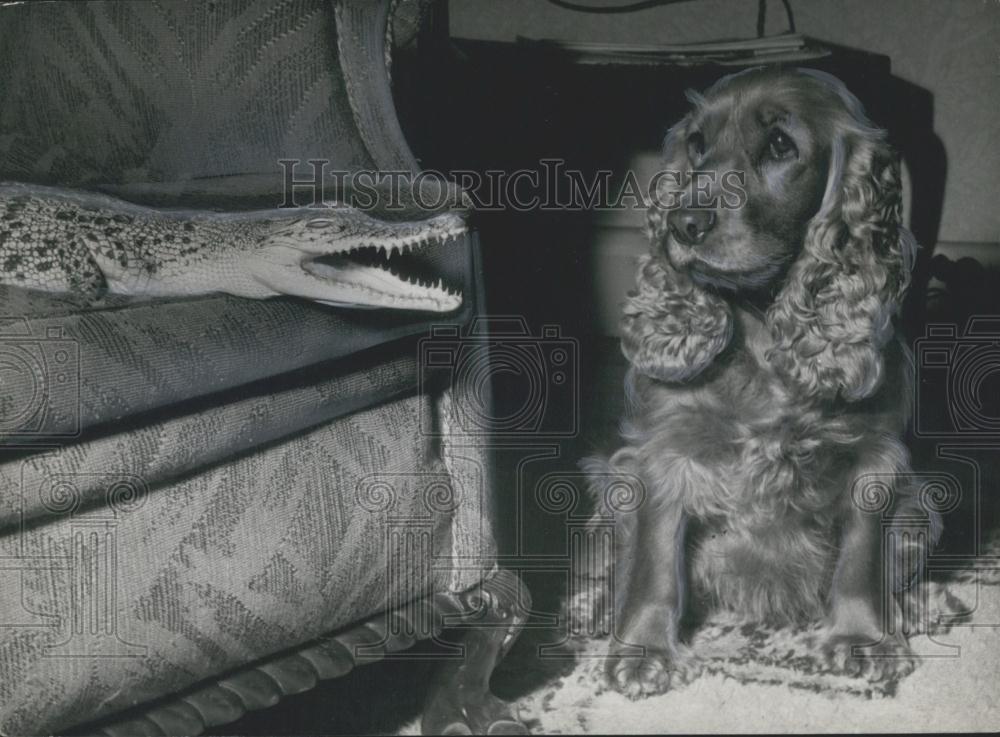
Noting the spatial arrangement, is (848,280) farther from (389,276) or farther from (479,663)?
(479,663)

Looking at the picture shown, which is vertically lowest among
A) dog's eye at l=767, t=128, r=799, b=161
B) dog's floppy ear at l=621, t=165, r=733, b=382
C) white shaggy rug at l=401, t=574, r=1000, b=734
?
white shaggy rug at l=401, t=574, r=1000, b=734

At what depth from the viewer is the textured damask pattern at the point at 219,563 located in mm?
1018

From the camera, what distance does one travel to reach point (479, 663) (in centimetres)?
134

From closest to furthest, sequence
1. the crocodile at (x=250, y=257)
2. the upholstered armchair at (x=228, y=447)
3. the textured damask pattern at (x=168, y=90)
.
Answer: the upholstered armchair at (x=228, y=447) < the crocodile at (x=250, y=257) < the textured damask pattern at (x=168, y=90)

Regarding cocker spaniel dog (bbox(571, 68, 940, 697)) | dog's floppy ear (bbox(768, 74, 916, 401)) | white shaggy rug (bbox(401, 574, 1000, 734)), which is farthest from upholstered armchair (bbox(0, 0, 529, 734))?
dog's floppy ear (bbox(768, 74, 916, 401))

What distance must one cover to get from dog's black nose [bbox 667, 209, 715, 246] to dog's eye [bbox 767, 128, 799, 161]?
12cm

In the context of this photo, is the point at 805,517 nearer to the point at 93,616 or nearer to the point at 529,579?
the point at 529,579

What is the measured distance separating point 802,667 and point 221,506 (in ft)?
3.03

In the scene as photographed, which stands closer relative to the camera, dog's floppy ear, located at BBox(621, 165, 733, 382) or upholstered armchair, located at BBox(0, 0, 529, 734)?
upholstered armchair, located at BBox(0, 0, 529, 734)

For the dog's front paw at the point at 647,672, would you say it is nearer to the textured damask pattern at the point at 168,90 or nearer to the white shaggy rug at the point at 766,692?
the white shaggy rug at the point at 766,692

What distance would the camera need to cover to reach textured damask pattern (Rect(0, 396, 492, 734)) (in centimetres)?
102

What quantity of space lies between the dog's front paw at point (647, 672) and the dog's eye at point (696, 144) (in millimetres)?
781

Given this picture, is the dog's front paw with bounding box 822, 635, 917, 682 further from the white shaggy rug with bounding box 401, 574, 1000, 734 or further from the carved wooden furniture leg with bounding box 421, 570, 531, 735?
the carved wooden furniture leg with bounding box 421, 570, 531, 735

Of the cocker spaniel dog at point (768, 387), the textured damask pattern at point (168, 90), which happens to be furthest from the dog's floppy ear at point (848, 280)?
the textured damask pattern at point (168, 90)
